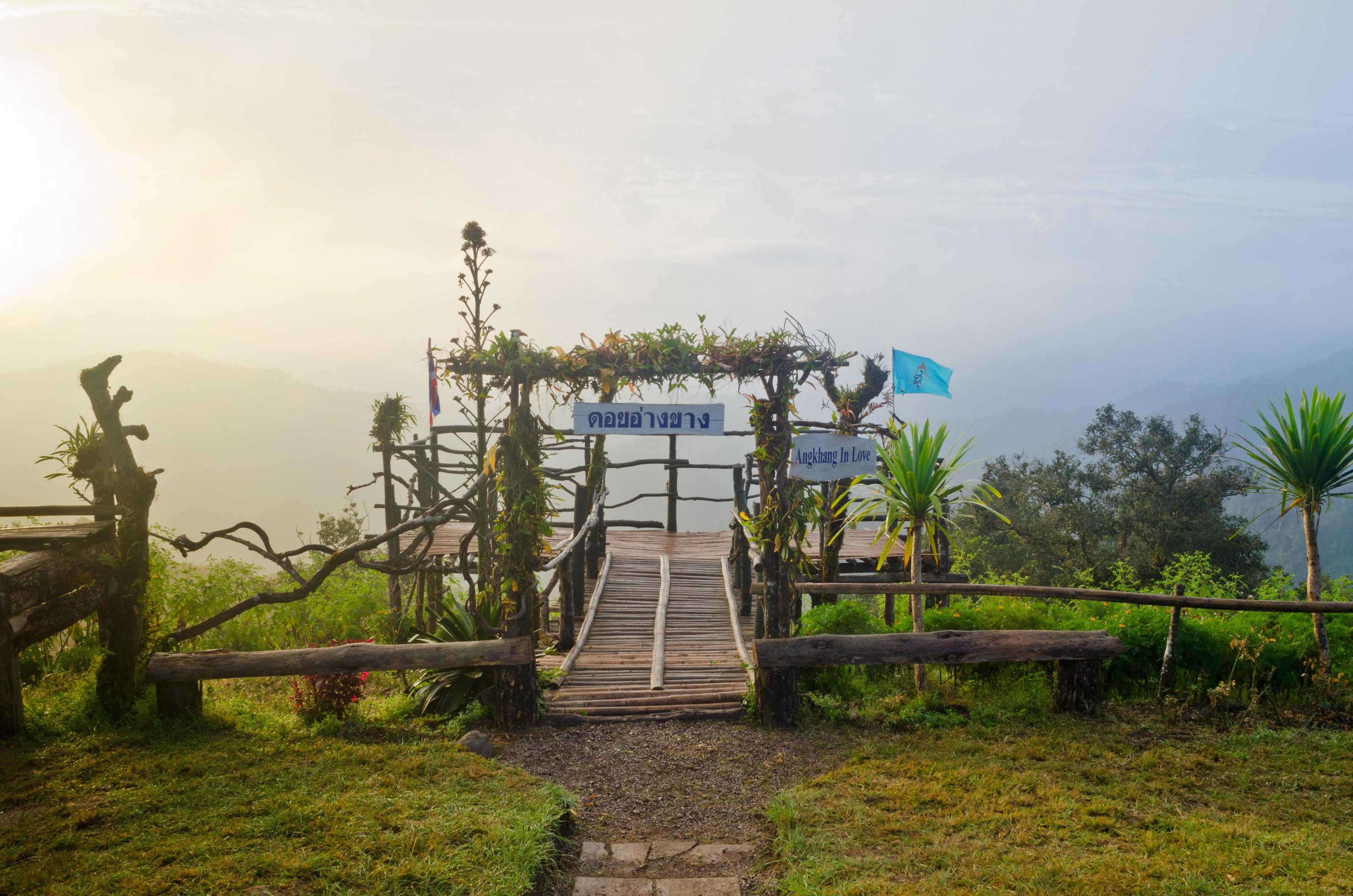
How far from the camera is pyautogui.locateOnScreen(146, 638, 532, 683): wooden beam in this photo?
5148 mm

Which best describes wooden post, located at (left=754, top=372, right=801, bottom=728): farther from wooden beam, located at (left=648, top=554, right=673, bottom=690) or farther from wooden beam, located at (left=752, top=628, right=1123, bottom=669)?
wooden beam, located at (left=648, top=554, right=673, bottom=690)

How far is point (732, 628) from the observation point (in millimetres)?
8141

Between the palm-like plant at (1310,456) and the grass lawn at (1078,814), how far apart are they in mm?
1800

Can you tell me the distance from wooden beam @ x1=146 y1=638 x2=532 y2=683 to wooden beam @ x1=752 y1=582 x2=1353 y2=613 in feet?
7.60

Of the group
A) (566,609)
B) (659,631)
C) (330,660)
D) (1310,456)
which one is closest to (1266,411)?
(1310,456)

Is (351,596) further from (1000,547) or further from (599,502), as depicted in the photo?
(1000,547)

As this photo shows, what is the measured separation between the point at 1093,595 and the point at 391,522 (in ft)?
30.0

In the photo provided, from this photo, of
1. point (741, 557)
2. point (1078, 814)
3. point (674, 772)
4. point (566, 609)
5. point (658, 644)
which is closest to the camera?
point (1078, 814)

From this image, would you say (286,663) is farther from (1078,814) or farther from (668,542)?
(668,542)

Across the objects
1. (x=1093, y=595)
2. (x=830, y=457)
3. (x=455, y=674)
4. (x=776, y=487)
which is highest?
(x=830, y=457)

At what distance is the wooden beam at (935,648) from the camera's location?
5.44 m

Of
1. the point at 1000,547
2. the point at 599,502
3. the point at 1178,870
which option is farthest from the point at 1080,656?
the point at 1000,547

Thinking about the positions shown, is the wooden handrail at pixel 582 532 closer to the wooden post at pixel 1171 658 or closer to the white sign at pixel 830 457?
the white sign at pixel 830 457

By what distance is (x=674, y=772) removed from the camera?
4836 millimetres
